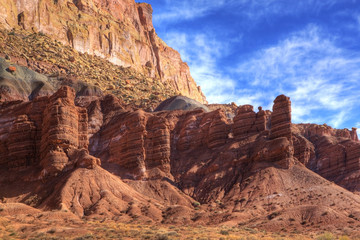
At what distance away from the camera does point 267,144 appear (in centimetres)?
7794

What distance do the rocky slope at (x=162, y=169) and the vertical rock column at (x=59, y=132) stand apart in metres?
0.15

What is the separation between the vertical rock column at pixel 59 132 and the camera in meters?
65.9

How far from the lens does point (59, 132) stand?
67.3 meters

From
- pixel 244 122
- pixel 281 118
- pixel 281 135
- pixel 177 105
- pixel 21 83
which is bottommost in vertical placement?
pixel 281 135

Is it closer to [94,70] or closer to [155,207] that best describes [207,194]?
[155,207]

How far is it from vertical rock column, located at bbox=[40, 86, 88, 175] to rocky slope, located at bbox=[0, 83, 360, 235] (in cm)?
15

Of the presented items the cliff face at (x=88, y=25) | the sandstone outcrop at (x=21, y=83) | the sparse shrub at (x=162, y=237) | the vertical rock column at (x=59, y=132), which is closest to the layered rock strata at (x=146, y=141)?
the vertical rock column at (x=59, y=132)

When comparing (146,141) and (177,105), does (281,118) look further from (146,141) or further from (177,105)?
(177,105)

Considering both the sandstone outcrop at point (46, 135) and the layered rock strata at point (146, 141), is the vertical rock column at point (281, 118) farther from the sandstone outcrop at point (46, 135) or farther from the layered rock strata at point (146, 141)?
the sandstone outcrop at point (46, 135)

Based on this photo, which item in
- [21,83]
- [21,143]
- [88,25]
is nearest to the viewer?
[21,143]

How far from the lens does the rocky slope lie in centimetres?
5938

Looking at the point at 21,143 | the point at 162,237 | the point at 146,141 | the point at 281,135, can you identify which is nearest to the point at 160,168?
the point at 146,141

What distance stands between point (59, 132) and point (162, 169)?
19.3 metres

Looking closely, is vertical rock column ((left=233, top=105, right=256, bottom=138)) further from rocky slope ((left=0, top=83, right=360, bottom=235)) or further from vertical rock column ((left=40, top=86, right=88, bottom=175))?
vertical rock column ((left=40, top=86, right=88, bottom=175))
